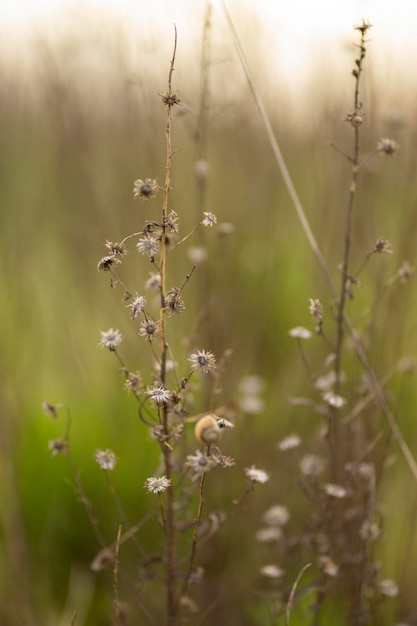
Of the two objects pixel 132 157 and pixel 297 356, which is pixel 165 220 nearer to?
pixel 297 356

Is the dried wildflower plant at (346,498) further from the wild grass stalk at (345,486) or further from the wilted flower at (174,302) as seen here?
the wilted flower at (174,302)

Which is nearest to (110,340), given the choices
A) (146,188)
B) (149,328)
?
(149,328)

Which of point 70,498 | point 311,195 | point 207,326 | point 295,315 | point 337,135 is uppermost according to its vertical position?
point 311,195

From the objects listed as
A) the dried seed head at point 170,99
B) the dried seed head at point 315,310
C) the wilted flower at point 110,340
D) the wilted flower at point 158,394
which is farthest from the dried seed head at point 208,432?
the dried seed head at point 170,99

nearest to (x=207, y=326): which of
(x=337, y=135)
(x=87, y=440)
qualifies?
(x=87, y=440)

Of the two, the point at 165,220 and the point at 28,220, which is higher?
the point at 28,220

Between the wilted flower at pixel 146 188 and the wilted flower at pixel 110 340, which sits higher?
the wilted flower at pixel 146 188

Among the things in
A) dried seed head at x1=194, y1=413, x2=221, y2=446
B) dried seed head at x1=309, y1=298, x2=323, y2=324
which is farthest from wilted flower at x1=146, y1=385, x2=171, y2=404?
dried seed head at x1=309, y1=298, x2=323, y2=324

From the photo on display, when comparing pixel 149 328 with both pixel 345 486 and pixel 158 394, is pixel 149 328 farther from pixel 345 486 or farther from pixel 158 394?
pixel 345 486

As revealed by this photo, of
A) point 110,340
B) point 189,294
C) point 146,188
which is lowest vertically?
point 110,340
